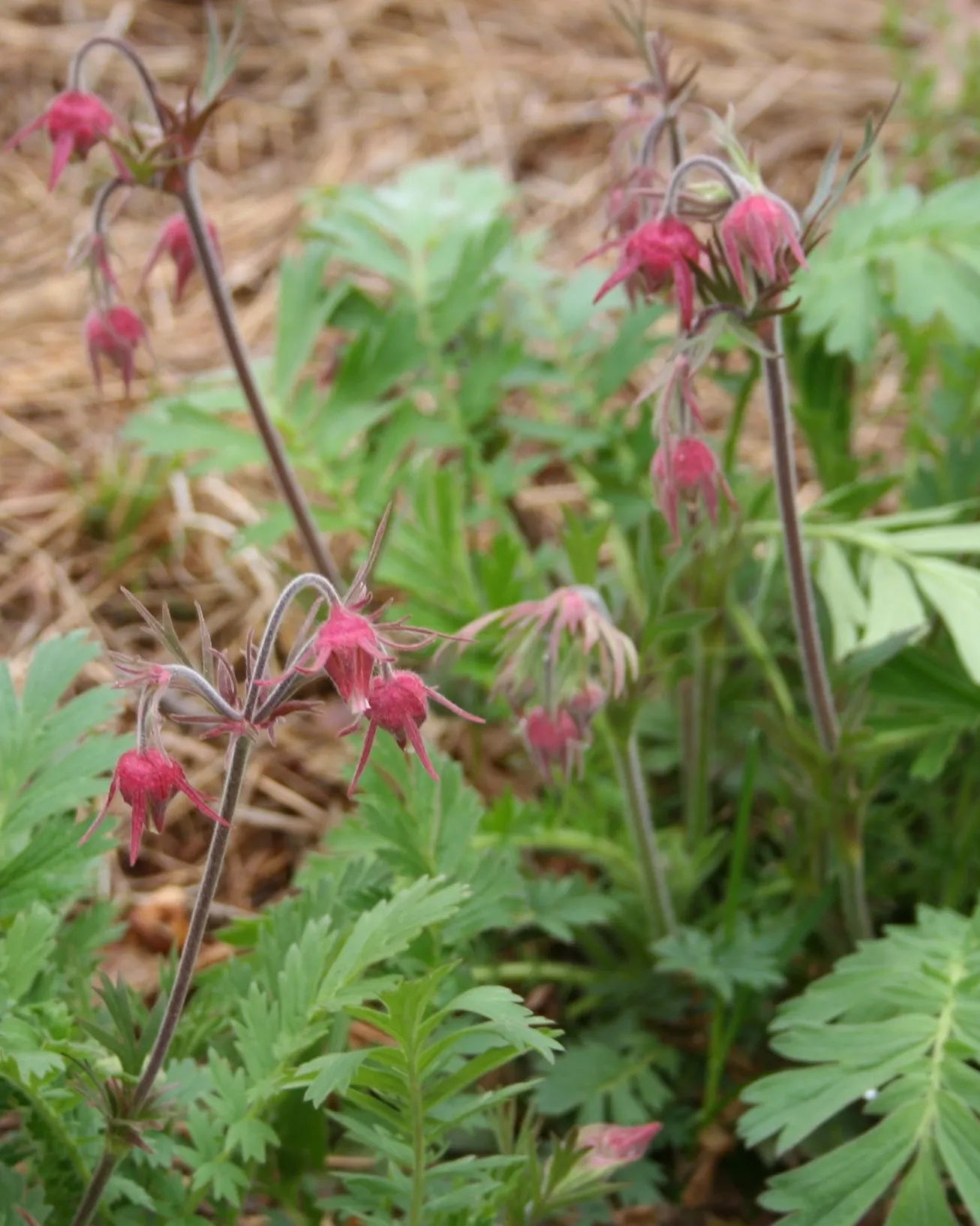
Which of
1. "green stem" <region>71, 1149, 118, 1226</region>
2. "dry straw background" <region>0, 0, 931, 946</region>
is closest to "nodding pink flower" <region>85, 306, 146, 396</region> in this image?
"dry straw background" <region>0, 0, 931, 946</region>

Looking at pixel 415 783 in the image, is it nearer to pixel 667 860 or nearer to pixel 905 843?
pixel 667 860

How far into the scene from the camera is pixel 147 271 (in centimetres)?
200

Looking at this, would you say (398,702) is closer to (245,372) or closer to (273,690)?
(273,690)

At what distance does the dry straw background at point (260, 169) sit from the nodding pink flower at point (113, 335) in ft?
2.65

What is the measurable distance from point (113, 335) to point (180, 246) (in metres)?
0.20

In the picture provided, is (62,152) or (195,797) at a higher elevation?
(62,152)

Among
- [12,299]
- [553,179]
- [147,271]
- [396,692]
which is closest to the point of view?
[396,692]

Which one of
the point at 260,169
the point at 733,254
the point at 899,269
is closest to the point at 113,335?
the point at 733,254

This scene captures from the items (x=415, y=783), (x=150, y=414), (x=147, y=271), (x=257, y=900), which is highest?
(x=147, y=271)

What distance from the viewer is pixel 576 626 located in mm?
1823

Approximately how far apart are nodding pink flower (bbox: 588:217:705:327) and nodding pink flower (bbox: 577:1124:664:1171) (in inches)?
38.4

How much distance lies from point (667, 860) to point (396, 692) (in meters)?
1.12

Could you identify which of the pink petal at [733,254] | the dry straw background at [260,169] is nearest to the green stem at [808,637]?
the pink petal at [733,254]

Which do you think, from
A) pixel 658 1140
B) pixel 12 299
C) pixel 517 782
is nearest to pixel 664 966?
pixel 658 1140
